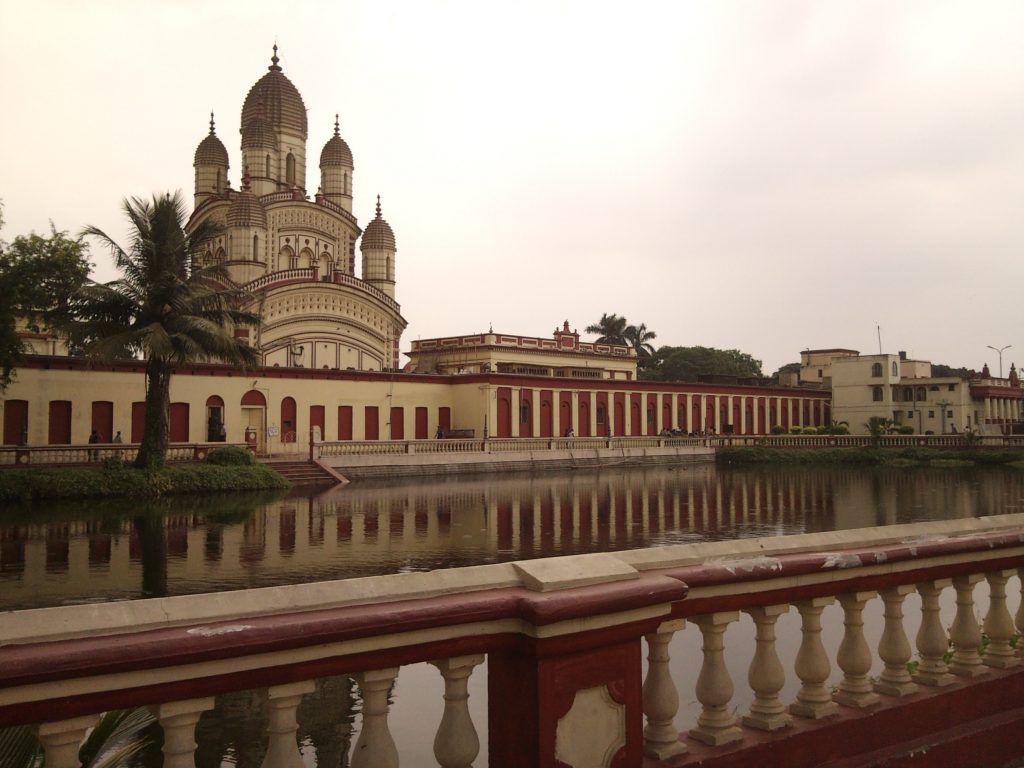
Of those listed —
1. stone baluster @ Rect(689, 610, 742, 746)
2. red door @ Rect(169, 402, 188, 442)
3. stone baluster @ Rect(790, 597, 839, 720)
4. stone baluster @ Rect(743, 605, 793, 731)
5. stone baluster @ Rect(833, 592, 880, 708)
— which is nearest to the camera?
stone baluster @ Rect(689, 610, 742, 746)

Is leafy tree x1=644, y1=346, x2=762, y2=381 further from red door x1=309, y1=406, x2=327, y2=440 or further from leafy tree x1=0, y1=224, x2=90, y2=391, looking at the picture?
leafy tree x1=0, y1=224, x2=90, y2=391

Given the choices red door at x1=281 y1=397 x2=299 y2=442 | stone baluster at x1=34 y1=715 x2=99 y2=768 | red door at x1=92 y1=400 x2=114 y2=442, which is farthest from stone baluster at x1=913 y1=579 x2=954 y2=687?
red door at x1=281 y1=397 x2=299 y2=442

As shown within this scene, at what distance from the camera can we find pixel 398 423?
150 feet

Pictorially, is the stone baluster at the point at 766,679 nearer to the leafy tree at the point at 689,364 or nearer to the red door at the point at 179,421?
the red door at the point at 179,421

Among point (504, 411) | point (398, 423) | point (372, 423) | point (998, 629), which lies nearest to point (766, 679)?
point (998, 629)

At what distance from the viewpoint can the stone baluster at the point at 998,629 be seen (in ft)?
15.0

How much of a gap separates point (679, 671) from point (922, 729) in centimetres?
492

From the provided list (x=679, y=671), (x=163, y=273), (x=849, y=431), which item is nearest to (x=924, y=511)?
(x=679, y=671)

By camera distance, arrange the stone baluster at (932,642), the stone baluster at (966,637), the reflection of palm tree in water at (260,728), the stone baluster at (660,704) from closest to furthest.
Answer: the stone baluster at (660,704) < the stone baluster at (932,642) < the stone baluster at (966,637) < the reflection of palm tree in water at (260,728)

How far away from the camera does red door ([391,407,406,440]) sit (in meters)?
45.3

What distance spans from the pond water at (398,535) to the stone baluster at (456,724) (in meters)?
3.64

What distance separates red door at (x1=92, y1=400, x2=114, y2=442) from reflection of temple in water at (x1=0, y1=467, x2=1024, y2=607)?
1126 centimetres

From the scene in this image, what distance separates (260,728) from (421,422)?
40.1 m

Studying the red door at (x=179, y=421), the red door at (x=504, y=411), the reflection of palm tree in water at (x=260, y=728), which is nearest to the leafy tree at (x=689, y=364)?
the red door at (x=504, y=411)
